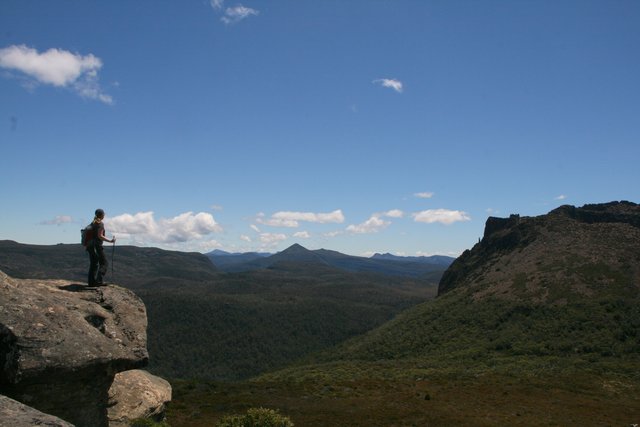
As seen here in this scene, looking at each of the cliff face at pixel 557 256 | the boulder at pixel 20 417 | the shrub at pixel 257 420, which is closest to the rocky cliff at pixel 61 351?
the boulder at pixel 20 417

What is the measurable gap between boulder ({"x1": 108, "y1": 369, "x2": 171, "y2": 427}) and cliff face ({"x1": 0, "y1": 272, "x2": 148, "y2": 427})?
182cm

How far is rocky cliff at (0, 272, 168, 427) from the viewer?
10227 mm

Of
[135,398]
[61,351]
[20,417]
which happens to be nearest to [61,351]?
[61,351]

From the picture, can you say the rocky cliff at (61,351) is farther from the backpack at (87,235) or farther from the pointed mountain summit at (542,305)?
the pointed mountain summit at (542,305)

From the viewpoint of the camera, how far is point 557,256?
9100cm

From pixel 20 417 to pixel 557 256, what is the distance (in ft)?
A: 330

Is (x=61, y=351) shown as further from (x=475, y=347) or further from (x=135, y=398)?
(x=475, y=347)

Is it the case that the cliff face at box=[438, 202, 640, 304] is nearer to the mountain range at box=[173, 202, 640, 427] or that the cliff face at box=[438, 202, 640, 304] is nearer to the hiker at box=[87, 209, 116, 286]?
the mountain range at box=[173, 202, 640, 427]

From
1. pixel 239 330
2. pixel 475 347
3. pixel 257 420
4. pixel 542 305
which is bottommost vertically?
pixel 239 330

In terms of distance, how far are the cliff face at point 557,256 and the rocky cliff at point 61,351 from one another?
79285 millimetres

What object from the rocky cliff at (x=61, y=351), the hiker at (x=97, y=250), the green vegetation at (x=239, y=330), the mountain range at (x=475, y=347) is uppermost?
the hiker at (x=97, y=250)

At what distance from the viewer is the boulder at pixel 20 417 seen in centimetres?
617

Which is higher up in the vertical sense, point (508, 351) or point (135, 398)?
point (135, 398)

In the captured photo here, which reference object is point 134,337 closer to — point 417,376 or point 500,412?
point 500,412
